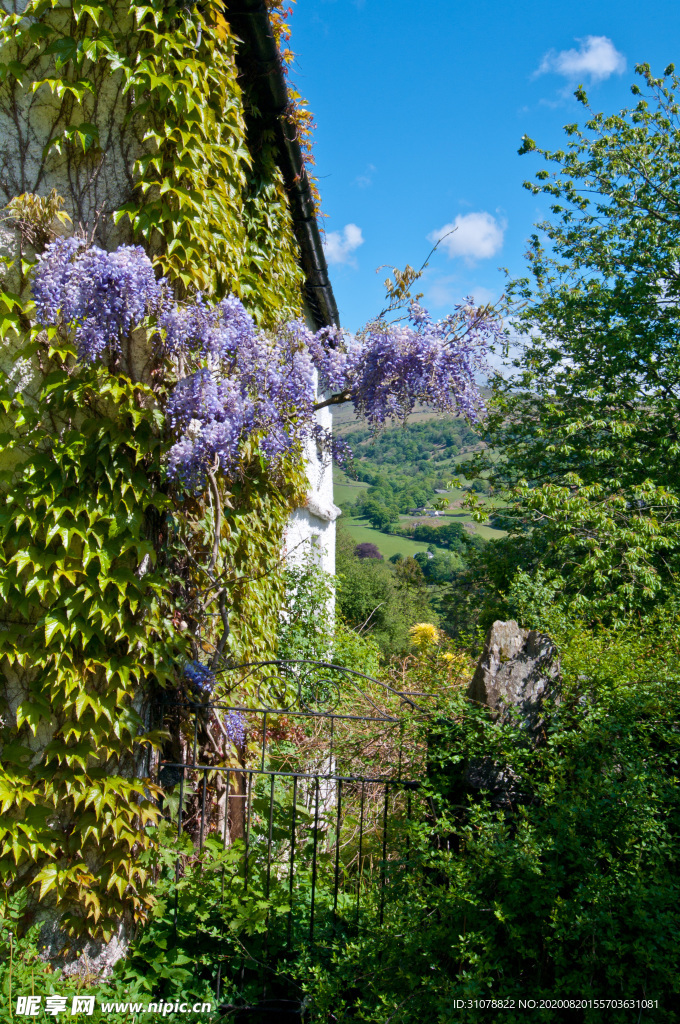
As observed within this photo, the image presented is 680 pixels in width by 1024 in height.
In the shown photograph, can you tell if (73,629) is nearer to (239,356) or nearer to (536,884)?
(239,356)

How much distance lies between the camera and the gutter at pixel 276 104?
12.7 ft

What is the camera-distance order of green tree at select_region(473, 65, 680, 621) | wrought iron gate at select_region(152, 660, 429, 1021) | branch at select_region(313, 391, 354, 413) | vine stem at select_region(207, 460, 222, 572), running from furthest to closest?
1. green tree at select_region(473, 65, 680, 621)
2. branch at select_region(313, 391, 354, 413)
3. vine stem at select_region(207, 460, 222, 572)
4. wrought iron gate at select_region(152, 660, 429, 1021)

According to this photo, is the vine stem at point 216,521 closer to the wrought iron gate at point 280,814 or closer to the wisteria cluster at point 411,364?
the wrought iron gate at point 280,814

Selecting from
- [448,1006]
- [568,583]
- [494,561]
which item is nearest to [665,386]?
[494,561]

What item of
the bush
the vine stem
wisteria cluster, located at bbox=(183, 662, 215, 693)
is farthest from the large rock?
the vine stem

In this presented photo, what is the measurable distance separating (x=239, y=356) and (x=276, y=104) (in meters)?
2.49

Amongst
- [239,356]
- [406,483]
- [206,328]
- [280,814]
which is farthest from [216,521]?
[406,483]

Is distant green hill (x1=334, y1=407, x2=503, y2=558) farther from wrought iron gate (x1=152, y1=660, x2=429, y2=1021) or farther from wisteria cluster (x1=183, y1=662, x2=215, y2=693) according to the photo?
wrought iron gate (x1=152, y1=660, x2=429, y2=1021)

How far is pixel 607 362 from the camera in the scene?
955 cm

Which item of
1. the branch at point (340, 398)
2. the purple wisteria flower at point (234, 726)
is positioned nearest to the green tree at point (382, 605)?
the branch at point (340, 398)

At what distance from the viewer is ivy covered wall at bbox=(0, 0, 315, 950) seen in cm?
291

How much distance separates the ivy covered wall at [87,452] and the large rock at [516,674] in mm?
1522

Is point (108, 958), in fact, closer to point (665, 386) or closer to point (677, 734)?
point (677, 734)

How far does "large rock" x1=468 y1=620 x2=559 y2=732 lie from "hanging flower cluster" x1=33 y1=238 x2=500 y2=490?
1.47 m
